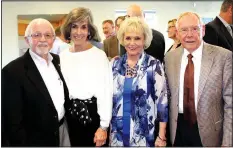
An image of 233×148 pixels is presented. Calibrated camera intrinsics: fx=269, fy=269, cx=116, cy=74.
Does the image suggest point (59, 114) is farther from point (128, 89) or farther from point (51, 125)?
point (128, 89)

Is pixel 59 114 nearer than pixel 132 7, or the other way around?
pixel 59 114

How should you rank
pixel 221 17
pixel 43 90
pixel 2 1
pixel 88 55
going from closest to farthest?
pixel 43 90 < pixel 88 55 < pixel 2 1 < pixel 221 17

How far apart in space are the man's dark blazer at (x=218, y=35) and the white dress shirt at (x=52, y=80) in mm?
1397

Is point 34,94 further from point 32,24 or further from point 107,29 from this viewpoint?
point 107,29

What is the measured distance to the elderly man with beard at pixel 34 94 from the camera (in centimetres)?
196

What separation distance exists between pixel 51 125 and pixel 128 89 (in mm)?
649

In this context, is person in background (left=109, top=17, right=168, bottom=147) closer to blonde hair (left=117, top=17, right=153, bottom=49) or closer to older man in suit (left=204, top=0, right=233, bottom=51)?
blonde hair (left=117, top=17, right=153, bottom=49)

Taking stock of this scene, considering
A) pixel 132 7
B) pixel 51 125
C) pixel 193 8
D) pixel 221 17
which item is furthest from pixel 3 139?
pixel 221 17

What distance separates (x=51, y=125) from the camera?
80.8 inches

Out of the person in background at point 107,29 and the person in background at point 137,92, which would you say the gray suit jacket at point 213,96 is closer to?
the person in background at point 137,92

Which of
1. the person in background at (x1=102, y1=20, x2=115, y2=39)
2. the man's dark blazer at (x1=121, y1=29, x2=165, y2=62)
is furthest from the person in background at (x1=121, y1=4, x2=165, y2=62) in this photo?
the person in background at (x1=102, y1=20, x2=115, y2=39)

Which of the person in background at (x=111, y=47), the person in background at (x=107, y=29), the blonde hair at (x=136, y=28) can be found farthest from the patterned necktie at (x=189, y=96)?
the person in background at (x=107, y=29)

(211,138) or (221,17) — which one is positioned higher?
(221,17)

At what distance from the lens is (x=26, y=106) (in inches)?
78.4
